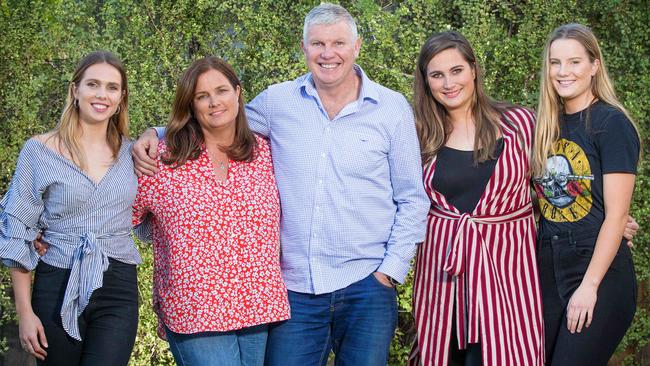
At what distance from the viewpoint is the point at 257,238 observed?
3504 mm

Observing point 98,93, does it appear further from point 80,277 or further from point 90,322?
point 90,322

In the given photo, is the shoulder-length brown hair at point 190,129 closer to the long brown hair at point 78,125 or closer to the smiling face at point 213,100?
the smiling face at point 213,100

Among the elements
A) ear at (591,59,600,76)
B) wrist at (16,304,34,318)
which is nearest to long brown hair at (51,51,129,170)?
wrist at (16,304,34,318)

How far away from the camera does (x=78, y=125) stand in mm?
3555

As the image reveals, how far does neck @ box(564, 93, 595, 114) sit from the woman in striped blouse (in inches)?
68.0

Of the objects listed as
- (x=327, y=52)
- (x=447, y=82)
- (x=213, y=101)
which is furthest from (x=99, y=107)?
(x=447, y=82)

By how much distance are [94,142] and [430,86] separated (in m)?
1.36

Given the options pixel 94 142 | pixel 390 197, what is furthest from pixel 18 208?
pixel 390 197

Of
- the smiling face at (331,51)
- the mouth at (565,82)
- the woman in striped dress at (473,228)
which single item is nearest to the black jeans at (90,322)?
the smiling face at (331,51)

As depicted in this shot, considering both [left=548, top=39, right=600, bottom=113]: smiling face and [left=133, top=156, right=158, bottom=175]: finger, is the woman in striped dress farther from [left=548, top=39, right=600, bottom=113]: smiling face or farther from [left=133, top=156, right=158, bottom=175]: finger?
[left=133, top=156, right=158, bottom=175]: finger

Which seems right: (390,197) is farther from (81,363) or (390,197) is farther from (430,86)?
(81,363)

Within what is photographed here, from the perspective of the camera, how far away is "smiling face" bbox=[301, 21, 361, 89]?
369cm

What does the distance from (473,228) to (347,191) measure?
0.52 meters

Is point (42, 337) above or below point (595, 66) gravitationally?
below
